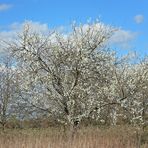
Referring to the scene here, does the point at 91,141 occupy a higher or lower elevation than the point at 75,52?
lower

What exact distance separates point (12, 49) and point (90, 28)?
272cm

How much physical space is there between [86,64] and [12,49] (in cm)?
257

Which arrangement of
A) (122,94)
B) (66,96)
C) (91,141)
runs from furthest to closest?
(122,94) < (66,96) < (91,141)

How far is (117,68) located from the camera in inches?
614

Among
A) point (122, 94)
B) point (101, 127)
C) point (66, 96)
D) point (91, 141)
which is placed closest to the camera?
point (91, 141)

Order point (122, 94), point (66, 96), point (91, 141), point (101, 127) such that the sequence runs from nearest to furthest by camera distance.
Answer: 1. point (91, 141)
2. point (66, 96)
3. point (122, 94)
4. point (101, 127)

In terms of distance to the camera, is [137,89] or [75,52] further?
[137,89]

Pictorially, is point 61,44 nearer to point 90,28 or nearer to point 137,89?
point 90,28

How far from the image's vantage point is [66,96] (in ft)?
45.6

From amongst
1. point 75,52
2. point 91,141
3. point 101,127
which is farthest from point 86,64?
point 101,127

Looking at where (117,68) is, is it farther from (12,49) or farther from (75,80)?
→ (12,49)

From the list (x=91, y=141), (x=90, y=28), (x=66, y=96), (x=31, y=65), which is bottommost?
(x=91, y=141)

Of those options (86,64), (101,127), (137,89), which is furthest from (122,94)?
(101,127)

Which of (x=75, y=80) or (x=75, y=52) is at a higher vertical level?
(x=75, y=52)
